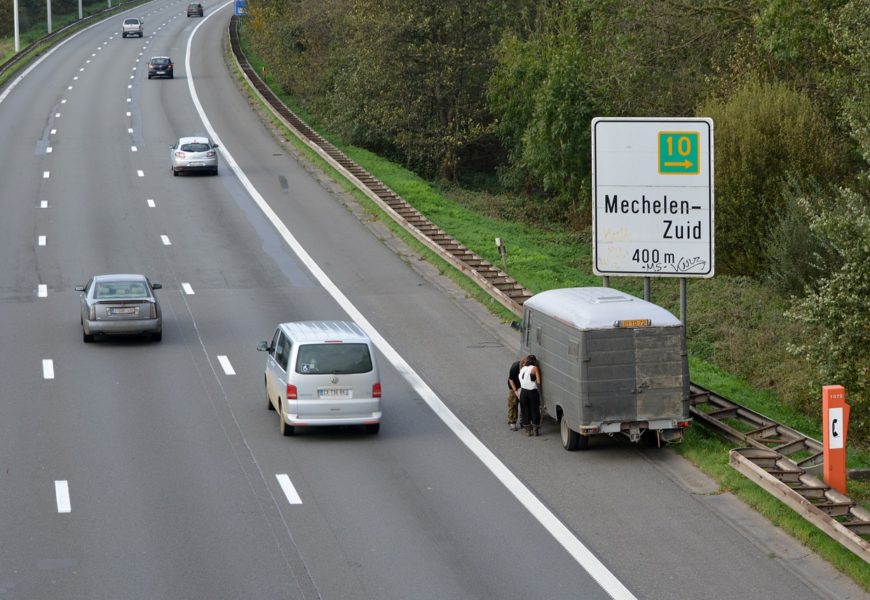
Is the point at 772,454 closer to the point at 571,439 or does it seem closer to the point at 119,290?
the point at 571,439

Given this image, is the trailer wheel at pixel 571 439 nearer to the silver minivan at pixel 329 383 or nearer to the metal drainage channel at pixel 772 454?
the metal drainage channel at pixel 772 454

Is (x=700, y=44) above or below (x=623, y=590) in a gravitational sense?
above

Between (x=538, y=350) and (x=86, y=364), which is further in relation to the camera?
(x=86, y=364)

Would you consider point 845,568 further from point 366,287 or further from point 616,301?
point 366,287

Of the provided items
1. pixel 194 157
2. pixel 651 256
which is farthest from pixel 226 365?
pixel 194 157

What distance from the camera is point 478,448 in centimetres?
2130

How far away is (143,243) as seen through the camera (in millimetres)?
39750

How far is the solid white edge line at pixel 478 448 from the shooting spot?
52.0 ft

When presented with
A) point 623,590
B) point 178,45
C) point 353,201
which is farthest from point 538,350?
point 178,45

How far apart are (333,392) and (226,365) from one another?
248 inches

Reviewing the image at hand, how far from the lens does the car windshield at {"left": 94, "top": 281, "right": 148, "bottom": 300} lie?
2872 cm

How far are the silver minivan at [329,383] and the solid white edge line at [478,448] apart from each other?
6.27ft

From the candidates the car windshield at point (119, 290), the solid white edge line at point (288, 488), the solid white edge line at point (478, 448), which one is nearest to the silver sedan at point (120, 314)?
the car windshield at point (119, 290)

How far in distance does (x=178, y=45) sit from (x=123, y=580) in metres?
86.1
